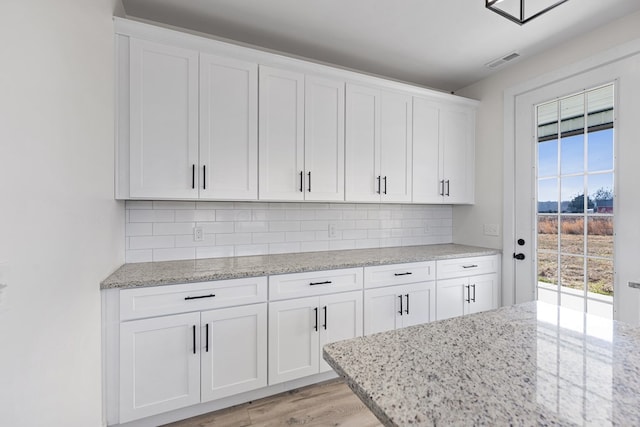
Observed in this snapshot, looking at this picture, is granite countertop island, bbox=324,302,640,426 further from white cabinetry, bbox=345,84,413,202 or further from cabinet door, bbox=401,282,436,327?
white cabinetry, bbox=345,84,413,202

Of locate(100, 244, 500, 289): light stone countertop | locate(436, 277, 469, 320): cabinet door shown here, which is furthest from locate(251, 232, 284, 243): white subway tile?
→ locate(436, 277, 469, 320): cabinet door

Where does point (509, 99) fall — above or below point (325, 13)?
below

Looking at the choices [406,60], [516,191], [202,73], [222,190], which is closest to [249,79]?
[202,73]

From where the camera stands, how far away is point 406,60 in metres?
2.72

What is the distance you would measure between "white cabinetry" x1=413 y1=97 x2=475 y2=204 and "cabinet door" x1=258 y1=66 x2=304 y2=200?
1.18 meters

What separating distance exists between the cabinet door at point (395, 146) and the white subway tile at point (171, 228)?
1641 millimetres

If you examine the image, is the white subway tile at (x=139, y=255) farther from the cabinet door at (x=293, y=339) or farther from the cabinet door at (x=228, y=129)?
the cabinet door at (x=293, y=339)

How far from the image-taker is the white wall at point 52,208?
82cm

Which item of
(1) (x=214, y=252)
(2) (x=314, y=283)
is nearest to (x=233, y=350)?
(2) (x=314, y=283)

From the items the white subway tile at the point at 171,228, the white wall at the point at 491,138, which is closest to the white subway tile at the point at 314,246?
the white subway tile at the point at 171,228

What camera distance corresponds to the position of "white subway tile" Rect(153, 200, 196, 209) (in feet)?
7.28

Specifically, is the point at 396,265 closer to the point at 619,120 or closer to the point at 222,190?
the point at 222,190

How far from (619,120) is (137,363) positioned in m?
3.50

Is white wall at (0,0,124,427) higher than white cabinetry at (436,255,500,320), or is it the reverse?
white wall at (0,0,124,427)
